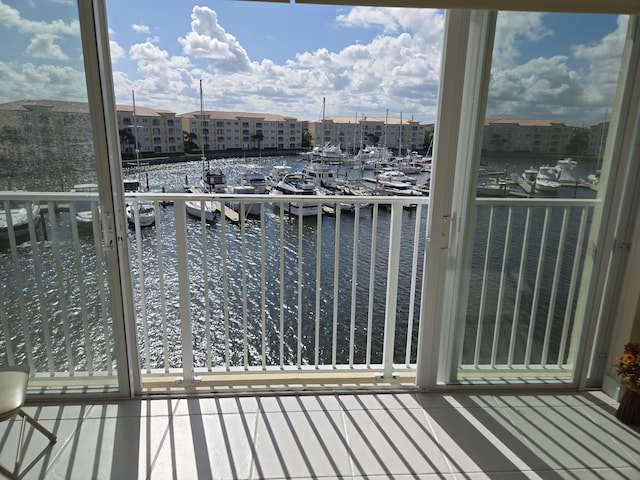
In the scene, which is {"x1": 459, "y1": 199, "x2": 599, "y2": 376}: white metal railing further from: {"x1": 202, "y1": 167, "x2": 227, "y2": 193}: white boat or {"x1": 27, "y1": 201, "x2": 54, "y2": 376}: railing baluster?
{"x1": 202, "y1": 167, "x2": 227, "y2": 193}: white boat

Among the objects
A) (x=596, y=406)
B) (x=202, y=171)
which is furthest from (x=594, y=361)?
(x=202, y=171)

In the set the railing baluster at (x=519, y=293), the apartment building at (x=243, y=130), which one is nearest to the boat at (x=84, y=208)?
the railing baluster at (x=519, y=293)

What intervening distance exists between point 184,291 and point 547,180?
6.51 feet

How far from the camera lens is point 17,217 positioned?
1729mm

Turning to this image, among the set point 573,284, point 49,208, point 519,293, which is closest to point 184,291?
point 49,208

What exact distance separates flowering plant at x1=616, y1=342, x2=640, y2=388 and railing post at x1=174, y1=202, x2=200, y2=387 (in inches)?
86.7

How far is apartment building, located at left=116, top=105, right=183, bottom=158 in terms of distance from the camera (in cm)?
203

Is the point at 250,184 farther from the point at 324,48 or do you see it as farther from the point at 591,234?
the point at 591,234

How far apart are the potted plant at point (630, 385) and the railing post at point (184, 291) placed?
2208mm

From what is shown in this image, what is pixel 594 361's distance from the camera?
2.31m

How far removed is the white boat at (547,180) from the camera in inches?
82.0

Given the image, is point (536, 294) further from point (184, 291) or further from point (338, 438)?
point (184, 291)

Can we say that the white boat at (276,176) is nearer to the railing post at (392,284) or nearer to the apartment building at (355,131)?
the apartment building at (355,131)

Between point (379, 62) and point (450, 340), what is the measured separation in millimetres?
7771
